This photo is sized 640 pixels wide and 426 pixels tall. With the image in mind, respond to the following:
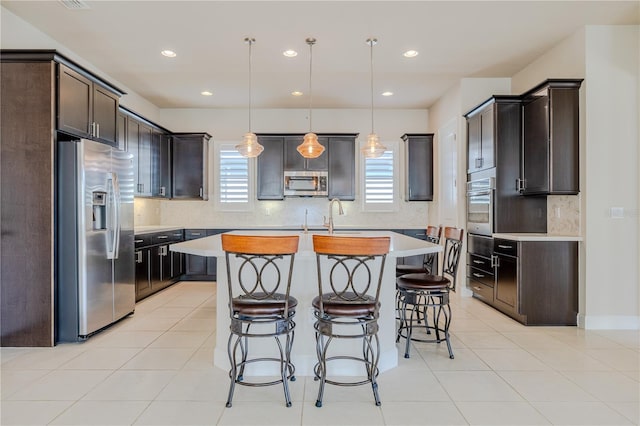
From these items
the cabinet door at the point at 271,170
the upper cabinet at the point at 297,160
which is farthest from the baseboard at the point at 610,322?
the cabinet door at the point at 271,170

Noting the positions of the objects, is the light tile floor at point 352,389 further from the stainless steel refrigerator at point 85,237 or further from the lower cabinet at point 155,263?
the lower cabinet at point 155,263

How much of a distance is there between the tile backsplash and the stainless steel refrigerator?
15.3 feet

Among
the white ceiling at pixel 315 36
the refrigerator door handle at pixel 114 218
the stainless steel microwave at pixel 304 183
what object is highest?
the white ceiling at pixel 315 36

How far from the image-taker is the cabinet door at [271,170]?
6.32m

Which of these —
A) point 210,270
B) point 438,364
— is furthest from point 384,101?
point 438,364

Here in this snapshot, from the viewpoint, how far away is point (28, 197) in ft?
10.3

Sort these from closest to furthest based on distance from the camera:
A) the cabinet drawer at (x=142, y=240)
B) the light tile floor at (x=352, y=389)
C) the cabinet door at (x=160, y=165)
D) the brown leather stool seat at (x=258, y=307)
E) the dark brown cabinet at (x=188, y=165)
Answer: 1. the light tile floor at (x=352, y=389)
2. the brown leather stool seat at (x=258, y=307)
3. the cabinet drawer at (x=142, y=240)
4. the cabinet door at (x=160, y=165)
5. the dark brown cabinet at (x=188, y=165)

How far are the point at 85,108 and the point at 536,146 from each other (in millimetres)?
4612

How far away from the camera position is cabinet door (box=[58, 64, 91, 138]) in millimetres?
3174

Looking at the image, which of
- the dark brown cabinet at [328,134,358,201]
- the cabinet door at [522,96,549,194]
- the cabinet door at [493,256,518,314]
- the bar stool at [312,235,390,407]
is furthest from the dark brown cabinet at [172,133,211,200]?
the cabinet door at [522,96,549,194]

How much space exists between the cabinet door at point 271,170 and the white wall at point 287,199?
1.24 ft

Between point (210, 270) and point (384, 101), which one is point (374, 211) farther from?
point (210, 270)

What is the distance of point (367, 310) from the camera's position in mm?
2244

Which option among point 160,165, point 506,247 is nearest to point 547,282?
point 506,247
